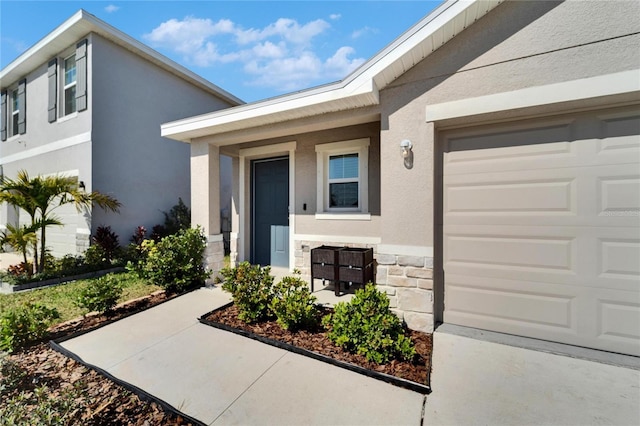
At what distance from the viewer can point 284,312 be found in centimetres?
331

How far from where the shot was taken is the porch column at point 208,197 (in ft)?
16.6

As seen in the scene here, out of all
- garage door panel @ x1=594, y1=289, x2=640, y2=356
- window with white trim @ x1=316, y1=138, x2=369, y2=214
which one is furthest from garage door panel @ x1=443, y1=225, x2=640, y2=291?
window with white trim @ x1=316, y1=138, x2=369, y2=214

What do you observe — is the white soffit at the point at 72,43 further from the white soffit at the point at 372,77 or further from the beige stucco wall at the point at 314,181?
the white soffit at the point at 372,77

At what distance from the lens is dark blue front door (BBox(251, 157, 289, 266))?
5.99 m

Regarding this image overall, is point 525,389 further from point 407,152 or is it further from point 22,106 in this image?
point 22,106

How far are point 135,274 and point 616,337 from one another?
6.73m

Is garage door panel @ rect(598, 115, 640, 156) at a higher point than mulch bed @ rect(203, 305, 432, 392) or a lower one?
higher

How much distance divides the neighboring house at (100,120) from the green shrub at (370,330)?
7617mm

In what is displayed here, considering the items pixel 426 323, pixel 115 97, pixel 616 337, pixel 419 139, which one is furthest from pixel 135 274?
pixel 616 337

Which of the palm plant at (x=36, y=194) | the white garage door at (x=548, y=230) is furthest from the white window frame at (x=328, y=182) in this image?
the palm plant at (x=36, y=194)

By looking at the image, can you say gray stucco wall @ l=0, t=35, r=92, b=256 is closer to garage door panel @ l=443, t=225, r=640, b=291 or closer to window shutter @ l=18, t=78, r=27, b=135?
window shutter @ l=18, t=78, r=27, b=135

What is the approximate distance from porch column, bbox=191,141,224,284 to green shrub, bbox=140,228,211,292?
0.17 m

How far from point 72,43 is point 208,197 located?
701cm

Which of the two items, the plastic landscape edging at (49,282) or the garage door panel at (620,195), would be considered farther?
the plastic landscape edging at (49,282)
